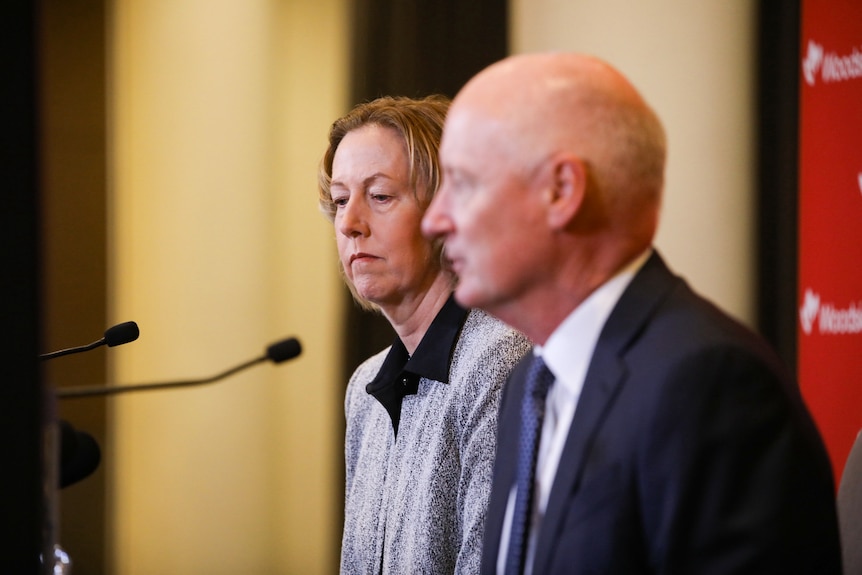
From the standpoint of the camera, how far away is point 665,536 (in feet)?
3.22

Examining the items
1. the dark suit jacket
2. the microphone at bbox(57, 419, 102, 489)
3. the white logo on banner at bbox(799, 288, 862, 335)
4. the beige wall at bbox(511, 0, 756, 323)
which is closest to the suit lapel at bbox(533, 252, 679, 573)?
the dark suit jacket

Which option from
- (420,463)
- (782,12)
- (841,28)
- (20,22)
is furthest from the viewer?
(782,12)

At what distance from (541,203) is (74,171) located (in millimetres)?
3196

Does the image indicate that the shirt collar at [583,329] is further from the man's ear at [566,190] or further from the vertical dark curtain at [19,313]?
the vertical dark curtain at [19,313]

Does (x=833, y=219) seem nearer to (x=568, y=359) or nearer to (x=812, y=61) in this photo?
(x=812, y=61)

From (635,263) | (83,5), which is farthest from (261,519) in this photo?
(635,263)

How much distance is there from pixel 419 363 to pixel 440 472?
Result: 0.21 metres

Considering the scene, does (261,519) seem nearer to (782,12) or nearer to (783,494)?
(782,12)

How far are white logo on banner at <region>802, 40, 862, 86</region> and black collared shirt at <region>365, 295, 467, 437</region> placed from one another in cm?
187

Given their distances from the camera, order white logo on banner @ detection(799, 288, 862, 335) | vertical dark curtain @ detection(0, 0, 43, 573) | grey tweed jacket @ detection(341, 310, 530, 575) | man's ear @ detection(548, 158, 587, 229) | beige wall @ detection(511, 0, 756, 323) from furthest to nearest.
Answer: beige wall @ detection(511, 0, 756, 323) → white logo on banner @ detection(799, 288, 862, 335) → grey tweed jacket @ detection(341, 310, 530, 575) → man's ear @ detection(548, 158, 587, 229) → vertical dark curtain @ detection(0, 0, 43, 573)

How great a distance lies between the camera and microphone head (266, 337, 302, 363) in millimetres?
1349

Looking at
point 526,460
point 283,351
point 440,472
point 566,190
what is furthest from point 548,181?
point 440,472

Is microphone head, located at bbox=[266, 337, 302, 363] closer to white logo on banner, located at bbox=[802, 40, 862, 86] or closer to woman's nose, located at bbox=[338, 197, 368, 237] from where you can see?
woman's nose, located at bbox=[338, 197, 368, 237]

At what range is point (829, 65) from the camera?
3.06 metres
